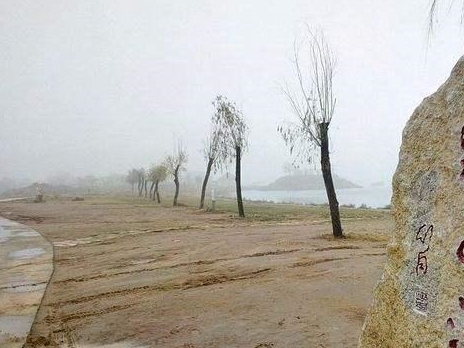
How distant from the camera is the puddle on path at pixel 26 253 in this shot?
9750 millimetres

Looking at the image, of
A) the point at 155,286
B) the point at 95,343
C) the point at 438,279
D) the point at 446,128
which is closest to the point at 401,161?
the point at 446,128

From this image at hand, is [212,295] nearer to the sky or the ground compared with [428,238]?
nearer to the ground

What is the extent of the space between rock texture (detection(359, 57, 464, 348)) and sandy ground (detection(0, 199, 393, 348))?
5.62 ft

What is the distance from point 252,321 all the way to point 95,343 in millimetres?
1804

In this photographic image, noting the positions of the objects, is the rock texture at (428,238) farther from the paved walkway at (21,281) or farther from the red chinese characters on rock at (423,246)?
the paved walkway at (21,281)

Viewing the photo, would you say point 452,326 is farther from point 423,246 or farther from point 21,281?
point 21,281

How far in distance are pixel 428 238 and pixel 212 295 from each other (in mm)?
4158

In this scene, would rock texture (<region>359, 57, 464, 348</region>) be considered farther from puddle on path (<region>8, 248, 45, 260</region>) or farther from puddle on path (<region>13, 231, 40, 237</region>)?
puddle on path (<region>13, 231, 40, 237</region>)

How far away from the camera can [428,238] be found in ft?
8.14

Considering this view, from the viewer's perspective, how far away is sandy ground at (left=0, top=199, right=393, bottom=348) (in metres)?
4.67

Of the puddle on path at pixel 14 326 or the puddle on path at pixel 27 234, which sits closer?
the puddle on path at pixel 14 326

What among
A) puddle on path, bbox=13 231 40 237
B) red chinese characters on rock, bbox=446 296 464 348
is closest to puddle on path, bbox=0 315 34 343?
red chinese characters on rock, bbox=446 296 464 348

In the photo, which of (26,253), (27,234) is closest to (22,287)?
(26,253)

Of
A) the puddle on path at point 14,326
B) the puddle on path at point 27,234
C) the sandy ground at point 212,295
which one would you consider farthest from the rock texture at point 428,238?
the puddle on path at point 27,234
